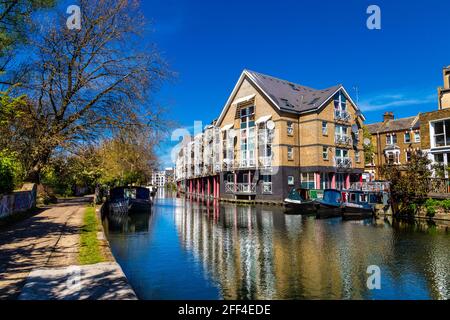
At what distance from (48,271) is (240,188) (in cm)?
3684

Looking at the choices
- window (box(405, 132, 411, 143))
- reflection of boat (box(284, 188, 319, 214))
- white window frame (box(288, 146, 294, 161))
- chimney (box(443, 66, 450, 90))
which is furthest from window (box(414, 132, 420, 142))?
reflection of boat (box(284, 188, 319, 214))

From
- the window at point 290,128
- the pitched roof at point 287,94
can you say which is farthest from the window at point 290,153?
the pitched roof at point 287,94

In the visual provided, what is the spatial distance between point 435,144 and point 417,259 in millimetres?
22355

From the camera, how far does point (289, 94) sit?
46094 millimetres

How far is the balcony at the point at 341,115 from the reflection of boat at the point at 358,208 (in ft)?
52.9

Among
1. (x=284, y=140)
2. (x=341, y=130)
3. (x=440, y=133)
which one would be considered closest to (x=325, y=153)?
(x=341, y=130)

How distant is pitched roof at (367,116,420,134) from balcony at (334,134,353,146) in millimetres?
14926

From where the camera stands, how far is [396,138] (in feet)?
180

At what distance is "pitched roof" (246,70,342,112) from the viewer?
41500mm

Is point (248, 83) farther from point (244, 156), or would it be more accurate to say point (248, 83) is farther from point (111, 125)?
point (111, 125)

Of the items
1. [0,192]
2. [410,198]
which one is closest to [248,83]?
[410,198]

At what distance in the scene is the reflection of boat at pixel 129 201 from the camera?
102ft

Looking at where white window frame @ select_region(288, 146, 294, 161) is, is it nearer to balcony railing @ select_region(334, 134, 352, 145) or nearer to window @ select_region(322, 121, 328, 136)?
window @ select_region(322, 121, 328, 136)

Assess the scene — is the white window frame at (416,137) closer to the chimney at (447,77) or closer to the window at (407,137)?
the window at (407,137)
